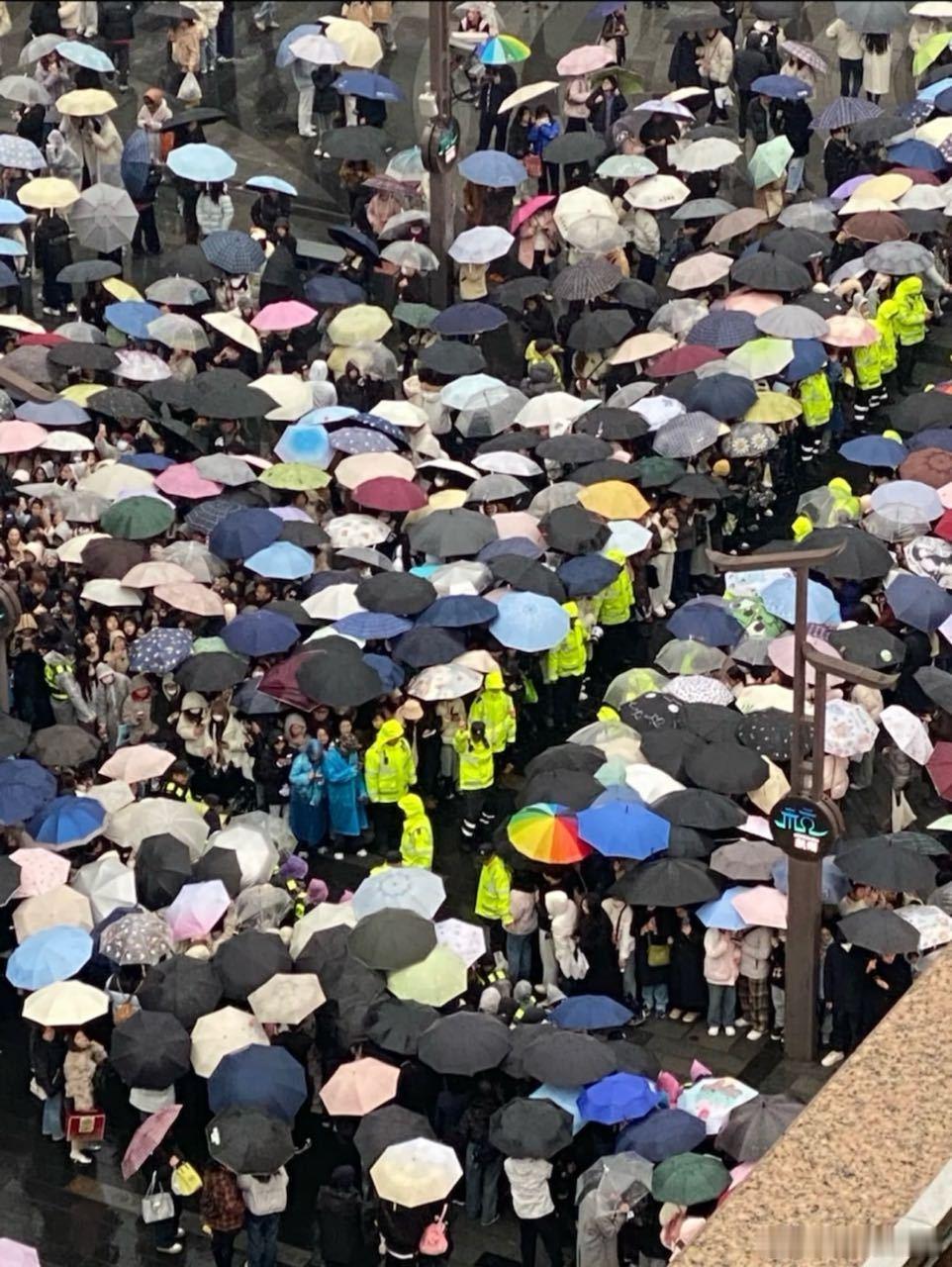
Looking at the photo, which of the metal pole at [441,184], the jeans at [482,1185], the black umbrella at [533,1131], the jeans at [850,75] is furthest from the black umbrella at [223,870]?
the jeans at [850,75]

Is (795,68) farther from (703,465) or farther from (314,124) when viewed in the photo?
(703,465)

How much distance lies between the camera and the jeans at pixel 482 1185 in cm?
1789

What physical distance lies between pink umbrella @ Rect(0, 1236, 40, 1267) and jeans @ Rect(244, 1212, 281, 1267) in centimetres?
152

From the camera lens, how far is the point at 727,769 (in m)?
20.4

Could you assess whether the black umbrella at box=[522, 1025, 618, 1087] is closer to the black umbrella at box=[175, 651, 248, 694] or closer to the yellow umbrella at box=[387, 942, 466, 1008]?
the yellow umbrella at box=[387, 942, 466, 1008]

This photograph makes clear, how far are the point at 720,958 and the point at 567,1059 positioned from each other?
8.22ft

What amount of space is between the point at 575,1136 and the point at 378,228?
14394mm

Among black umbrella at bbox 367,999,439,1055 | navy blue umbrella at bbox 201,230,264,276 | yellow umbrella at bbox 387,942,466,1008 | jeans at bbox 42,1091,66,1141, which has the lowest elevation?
jeans at bbox 42,1091,66,1141

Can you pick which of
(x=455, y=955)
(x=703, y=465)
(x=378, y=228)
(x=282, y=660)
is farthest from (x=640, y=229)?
(x=455, y=955)

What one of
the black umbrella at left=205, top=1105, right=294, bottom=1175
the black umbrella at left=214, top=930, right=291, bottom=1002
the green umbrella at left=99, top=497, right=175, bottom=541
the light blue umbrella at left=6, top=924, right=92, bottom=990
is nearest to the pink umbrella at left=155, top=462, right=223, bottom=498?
the green umbrella at left=99, top=497, right=175, bottom=541

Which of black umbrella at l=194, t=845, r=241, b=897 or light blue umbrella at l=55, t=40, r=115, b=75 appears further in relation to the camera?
light blue umbrella at l=55, t=40, r=115, b=75

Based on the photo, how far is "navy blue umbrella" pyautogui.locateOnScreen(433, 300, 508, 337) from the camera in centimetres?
2706

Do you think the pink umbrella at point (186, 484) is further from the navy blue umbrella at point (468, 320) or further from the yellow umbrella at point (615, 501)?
the navy blue umbrella at point (468, 320)

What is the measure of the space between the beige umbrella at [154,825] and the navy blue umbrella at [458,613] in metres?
2.76
